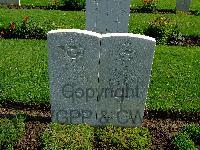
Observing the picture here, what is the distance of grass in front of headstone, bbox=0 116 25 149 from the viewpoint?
636 cm

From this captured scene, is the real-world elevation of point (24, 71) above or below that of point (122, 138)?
above

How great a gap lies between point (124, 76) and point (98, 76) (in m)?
0.43

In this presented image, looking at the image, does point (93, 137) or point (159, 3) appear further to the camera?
point (159, 3)

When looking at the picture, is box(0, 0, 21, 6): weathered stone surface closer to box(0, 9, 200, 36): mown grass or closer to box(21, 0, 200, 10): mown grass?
box(21, 0, 200, 10): mown grass

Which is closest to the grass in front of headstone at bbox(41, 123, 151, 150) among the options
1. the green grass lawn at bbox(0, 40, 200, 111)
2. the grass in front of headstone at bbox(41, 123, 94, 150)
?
the grass in front of headstone at bbox(41, 123, 94, 150)

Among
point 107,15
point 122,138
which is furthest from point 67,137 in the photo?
point 107,15

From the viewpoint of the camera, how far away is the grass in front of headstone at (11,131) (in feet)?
20.9

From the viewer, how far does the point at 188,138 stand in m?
6.67

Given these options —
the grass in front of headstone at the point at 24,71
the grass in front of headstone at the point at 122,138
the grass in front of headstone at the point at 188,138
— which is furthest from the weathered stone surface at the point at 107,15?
the grass in front of headstone at the point at 188,138

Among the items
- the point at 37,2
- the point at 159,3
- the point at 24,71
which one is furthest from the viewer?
the point at 159,3

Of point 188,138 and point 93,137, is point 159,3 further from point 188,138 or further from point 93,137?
point 93,137

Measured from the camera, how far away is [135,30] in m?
11.5

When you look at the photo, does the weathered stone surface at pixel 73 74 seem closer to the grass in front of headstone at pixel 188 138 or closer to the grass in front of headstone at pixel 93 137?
the grass in front of headstone at pixel 93 137

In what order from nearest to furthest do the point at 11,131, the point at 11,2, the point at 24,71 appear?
the point at 11,131 → the point at 24,71 → the point at 11,2
